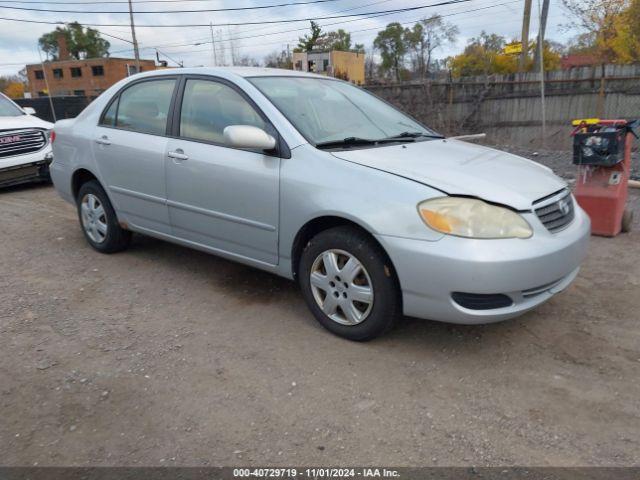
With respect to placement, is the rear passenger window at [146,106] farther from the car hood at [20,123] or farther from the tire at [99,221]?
the car hood at [20,123]

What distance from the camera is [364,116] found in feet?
13.3

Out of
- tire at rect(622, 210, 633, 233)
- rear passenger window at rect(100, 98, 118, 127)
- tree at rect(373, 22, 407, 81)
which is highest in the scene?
tree at rect(373, 22, 407, 81)

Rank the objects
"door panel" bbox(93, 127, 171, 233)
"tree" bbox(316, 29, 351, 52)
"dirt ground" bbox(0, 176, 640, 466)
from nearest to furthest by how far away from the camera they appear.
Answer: "dirt ground" bbox(0, 176, 640, 466) < "door panel" bbox(93, 127, 171, 233) < "tree" bbox(316, 29, 351, 52)

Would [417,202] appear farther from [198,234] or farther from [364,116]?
[198,234]

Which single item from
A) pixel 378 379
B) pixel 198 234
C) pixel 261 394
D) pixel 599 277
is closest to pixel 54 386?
pixel 261 394

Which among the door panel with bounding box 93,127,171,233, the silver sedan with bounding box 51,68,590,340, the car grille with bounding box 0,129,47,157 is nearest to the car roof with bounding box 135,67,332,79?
the silver sedan with bounding box 51,68,590,340

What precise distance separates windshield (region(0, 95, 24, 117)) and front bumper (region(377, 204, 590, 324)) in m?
8.40

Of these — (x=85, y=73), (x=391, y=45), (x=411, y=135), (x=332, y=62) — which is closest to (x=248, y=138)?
(x=411, y=135)

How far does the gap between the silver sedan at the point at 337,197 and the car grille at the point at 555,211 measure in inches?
0.5

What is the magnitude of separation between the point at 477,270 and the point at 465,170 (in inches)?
29.3

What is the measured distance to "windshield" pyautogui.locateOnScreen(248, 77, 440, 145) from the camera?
3.62 meters

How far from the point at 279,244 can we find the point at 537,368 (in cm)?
176

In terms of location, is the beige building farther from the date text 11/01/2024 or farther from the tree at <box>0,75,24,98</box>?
the tree at <box>0,75,24,98</box>

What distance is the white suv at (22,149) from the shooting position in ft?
26.4
